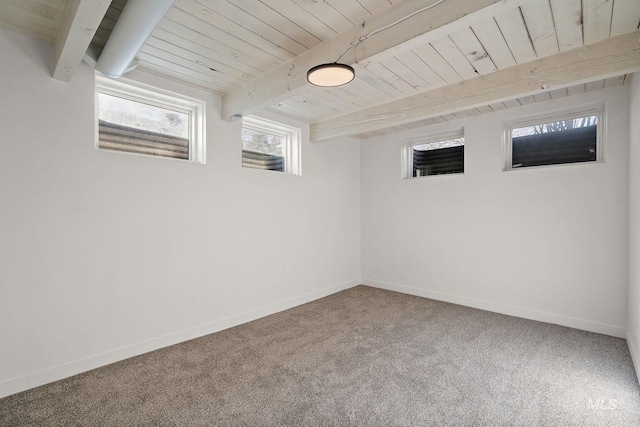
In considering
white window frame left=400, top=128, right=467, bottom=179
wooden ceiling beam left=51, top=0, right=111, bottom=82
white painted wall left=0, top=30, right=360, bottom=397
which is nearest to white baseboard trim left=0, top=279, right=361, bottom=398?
white painted wall left=0, top=30, right=360, bottom=397

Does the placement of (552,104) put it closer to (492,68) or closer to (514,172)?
(514,172)

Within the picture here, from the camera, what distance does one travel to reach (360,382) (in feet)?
7.46

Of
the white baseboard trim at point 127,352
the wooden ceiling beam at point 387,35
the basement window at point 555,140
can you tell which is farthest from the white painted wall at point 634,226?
the white baseboard trim at point 127,352

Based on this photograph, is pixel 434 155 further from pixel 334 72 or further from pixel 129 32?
pixel 129 32

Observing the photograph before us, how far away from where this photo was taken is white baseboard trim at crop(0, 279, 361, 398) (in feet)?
7.16

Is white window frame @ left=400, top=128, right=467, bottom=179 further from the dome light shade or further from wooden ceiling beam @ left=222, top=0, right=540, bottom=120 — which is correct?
the dome light shade

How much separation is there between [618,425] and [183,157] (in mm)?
3884

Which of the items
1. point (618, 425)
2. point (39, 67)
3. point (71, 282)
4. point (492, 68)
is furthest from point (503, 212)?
point (39, 67)

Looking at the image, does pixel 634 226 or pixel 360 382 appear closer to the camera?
pixel 360 382

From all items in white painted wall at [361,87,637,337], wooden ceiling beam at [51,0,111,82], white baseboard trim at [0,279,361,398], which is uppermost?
wooden ceiling beam at [51,0,111,82]

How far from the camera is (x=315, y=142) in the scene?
4391mm

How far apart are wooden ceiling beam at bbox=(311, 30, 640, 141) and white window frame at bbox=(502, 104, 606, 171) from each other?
115 cm

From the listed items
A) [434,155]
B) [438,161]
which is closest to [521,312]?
[438,161]

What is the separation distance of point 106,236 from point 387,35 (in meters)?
2.62
